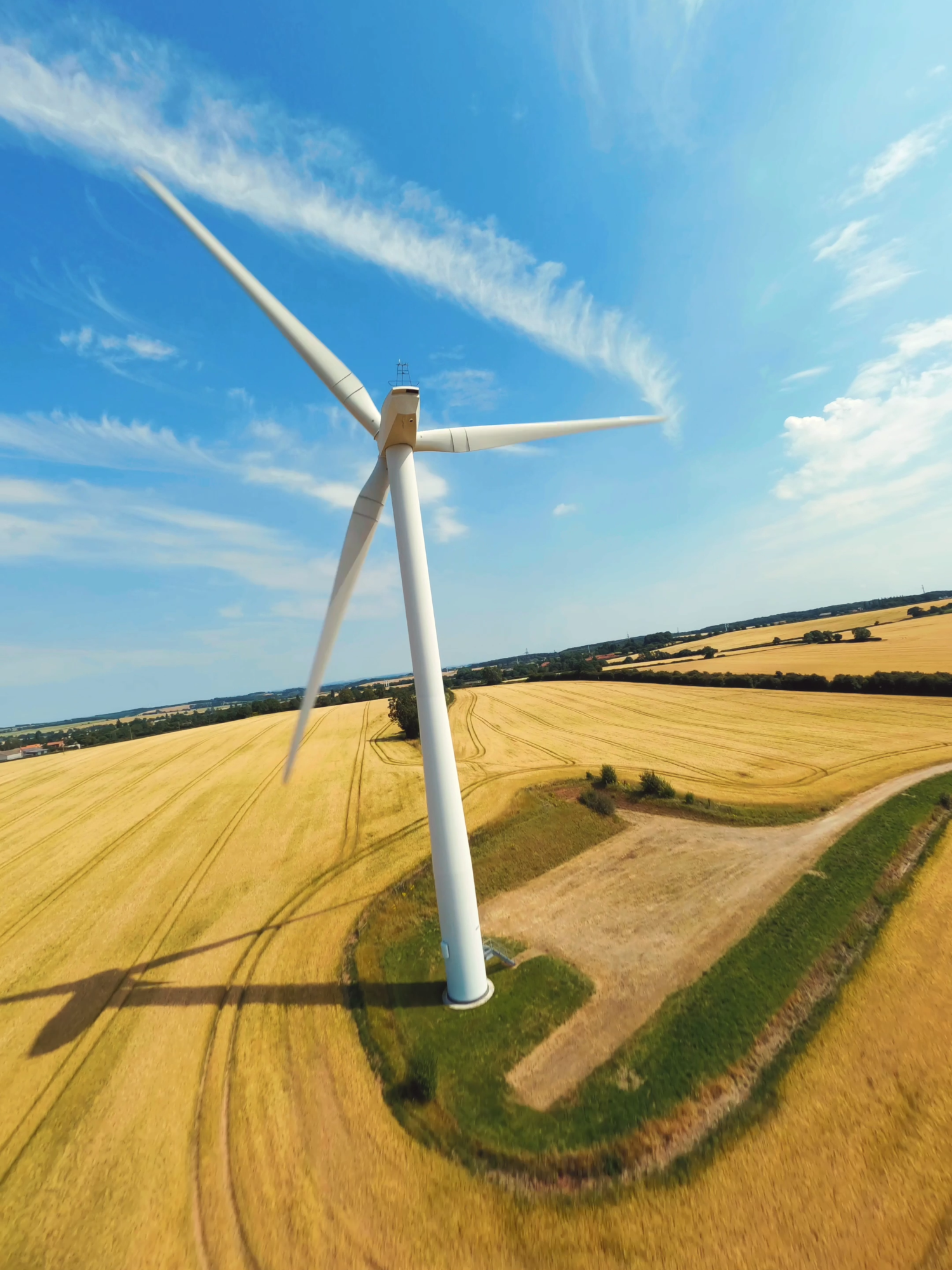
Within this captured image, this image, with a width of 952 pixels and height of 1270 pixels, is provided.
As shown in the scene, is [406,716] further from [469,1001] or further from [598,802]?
[469,1001]

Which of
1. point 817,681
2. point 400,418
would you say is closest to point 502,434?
point 400,418

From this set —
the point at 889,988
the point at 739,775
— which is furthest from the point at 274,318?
the point at 739,775

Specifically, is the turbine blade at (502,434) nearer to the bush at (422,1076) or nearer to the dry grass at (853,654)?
the bush at (422,1076)

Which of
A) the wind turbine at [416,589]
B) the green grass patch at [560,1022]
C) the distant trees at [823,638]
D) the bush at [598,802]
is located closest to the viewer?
the green grass patch at [560,1022]

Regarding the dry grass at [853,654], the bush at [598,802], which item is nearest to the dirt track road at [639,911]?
the bush at [598,802]

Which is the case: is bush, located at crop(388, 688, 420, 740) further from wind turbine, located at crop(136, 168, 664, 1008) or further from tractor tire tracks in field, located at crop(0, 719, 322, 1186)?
wind turbine, located at crop(136, 168, 664, 1008)

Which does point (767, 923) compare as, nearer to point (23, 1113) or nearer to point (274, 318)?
point (23, 1113)
